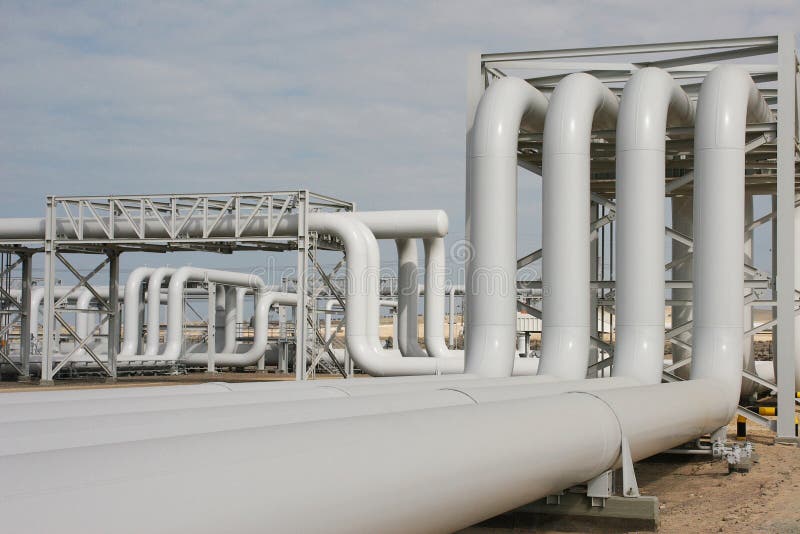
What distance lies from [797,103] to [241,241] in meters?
15.3

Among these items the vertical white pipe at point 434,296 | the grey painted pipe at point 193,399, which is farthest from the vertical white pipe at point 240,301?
the grey painted pipe at point 193,399

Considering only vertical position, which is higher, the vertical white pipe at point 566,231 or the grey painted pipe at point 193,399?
the vertical white pipe at point 566,231

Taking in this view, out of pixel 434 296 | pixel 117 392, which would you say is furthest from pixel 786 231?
pixel 434 296

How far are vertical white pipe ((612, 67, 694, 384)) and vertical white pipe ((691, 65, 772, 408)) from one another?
0.54 metres

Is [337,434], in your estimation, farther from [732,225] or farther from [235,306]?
[235,306]

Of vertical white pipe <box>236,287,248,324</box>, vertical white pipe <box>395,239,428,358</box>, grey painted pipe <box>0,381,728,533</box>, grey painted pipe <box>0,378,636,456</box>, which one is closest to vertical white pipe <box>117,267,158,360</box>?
vertical white pipe <box>236,287,248,324</box>

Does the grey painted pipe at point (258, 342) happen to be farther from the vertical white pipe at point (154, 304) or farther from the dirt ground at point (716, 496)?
the dirt ground at point (716, 496)

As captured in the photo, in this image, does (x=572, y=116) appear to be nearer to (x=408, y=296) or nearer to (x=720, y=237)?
(x=720, y=237)

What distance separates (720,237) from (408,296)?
1494 cm

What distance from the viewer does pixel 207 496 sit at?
3.89 meters

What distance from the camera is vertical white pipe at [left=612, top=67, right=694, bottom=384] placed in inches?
501

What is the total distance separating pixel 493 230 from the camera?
1310 cm

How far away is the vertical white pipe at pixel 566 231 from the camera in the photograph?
506 inches

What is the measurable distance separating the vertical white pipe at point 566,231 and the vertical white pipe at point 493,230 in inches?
18.3
